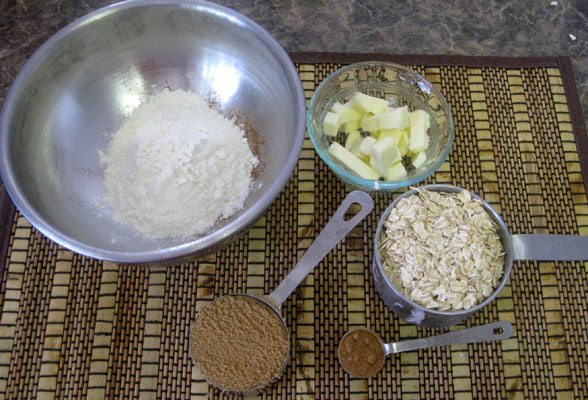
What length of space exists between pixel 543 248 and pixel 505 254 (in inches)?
4.1

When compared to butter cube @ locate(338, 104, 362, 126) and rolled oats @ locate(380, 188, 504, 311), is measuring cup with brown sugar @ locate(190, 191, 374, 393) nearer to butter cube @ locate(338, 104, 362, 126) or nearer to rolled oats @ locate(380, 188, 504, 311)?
rolled oats @ locate(380, 188, 504, 311)

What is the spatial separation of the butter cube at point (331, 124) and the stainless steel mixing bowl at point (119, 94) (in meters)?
0.13

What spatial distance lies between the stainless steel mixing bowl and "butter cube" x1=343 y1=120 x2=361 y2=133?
185 mm

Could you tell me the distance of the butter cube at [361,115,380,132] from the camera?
4.00 feet

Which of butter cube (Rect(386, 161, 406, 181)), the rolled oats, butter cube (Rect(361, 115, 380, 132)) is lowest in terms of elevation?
the rolled oats

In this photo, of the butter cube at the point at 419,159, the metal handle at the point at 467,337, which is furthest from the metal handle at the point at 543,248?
the butter cube at the point at 419,159

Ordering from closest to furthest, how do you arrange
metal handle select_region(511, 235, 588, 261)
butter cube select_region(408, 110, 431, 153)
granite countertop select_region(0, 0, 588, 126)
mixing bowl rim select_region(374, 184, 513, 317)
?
mixing bowl rim select_region(374, 184, 513, 317) < metal handle select_region(511, 235, 588, 261) < butter cube select_region(408, 110, 431, 153) < granite countertop select_region(0, 0, 588, 126)

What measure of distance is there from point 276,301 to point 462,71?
848mm

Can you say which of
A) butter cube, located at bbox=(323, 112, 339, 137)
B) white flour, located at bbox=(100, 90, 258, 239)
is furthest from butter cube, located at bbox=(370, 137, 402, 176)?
white flour, located at bbox=(100, 90, 258, 239)

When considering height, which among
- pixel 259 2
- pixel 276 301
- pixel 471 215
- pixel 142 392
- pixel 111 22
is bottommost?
pixel 142 392

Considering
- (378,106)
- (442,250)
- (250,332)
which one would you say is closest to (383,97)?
(378,106)

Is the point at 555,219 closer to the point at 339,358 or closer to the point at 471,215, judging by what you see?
the point at 471,215

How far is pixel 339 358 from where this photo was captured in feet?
3.58

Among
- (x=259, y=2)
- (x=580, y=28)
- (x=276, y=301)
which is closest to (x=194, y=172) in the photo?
(x=276, y=301)
